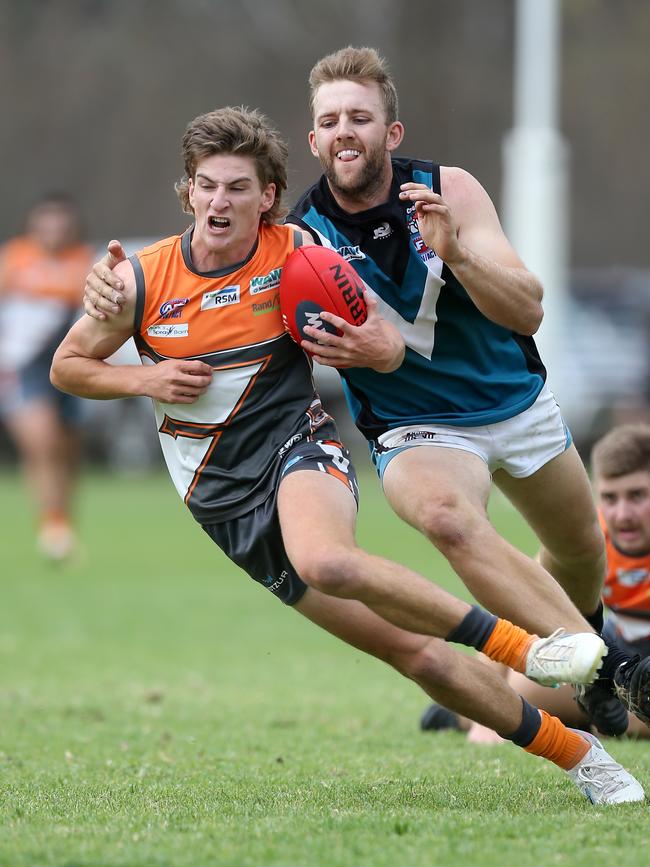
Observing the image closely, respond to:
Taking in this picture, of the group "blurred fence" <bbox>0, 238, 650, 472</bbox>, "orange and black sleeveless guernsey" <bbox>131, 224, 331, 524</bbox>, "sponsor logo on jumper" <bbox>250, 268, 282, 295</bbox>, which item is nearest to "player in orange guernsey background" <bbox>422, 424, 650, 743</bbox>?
"orange and black sleeveless guernsey" <bbox>131, 224, 331, 524</bbox>

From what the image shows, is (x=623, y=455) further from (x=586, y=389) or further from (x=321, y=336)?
(x=586, y=389)

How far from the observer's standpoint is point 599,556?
229 inches

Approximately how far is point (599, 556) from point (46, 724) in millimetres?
2730

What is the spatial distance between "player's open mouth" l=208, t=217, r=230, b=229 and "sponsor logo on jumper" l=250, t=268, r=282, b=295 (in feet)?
0.70

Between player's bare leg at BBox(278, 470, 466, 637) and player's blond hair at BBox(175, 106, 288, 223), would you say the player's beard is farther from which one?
player's bare leg at BBox(278, 470, 466, 637)

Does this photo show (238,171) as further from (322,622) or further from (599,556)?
(599,556)

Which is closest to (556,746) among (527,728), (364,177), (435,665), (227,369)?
(527,728)

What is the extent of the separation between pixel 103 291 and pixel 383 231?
3.49ft

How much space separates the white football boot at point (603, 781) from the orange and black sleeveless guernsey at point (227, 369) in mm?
1431

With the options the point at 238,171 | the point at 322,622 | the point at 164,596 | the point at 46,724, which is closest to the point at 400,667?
the point at 322,622

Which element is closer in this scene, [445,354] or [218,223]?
[218,223]

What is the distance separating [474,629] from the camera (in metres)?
4.71

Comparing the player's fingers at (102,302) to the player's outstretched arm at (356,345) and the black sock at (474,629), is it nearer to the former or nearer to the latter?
the player's outstretched arm at (356,345)

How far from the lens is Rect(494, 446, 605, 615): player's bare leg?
565cm
